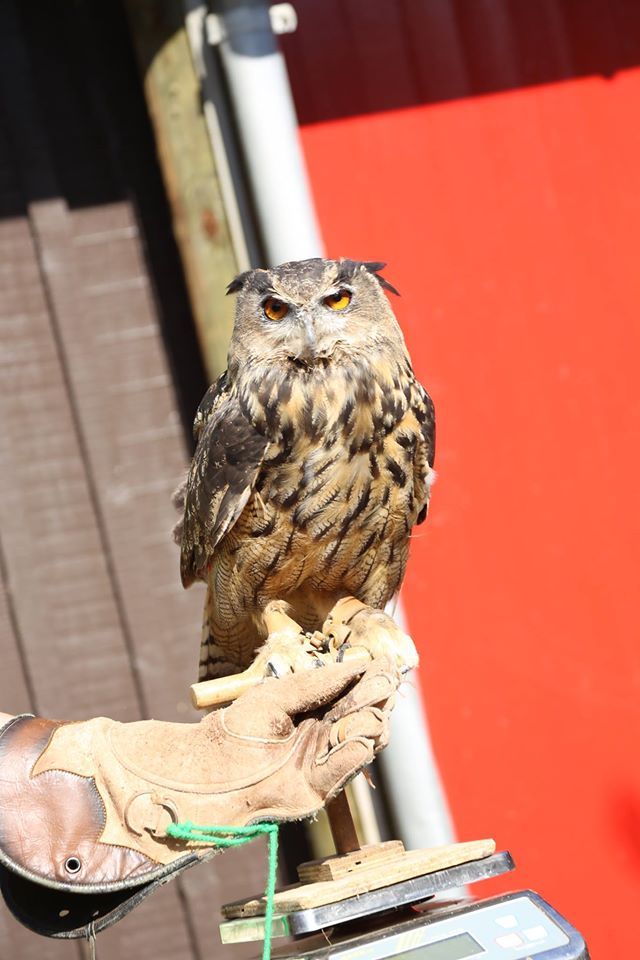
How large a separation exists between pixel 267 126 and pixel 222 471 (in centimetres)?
120

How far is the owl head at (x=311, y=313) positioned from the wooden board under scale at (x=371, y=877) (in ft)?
3.39

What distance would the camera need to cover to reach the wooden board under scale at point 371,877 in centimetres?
134

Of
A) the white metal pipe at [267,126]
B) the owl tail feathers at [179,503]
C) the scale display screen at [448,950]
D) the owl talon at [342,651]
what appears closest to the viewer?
the scale display screen at [448,950]

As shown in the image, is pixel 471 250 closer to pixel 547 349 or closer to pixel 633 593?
pixel 547 349

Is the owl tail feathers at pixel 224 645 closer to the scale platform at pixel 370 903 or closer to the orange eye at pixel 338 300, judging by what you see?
the orange eye at pixel 338 300

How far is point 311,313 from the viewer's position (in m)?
2.07

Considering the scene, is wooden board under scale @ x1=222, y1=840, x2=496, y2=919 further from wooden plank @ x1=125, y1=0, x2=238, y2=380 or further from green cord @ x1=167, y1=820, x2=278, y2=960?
wooden plank @ x1=125, y1=0, x2=238, y2=380

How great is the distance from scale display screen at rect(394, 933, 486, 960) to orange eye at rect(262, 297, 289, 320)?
123 cm

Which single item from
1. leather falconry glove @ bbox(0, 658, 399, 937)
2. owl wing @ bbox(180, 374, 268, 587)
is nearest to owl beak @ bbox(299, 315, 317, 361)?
owl wing @ bbox(180, 374, 268, 587)

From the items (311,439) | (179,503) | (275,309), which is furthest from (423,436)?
(179,503)

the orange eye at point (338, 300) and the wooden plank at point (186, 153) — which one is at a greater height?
the wooden plank at point (186, 153)

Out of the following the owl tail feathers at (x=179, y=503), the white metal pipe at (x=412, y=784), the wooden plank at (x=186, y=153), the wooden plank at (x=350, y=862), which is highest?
the wooden plank at (x=186, y=153)

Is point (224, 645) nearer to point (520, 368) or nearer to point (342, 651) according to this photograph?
point (342, 651)

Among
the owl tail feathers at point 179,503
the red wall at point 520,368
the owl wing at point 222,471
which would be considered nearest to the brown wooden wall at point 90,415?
the owl tail feathers at point 179,503
